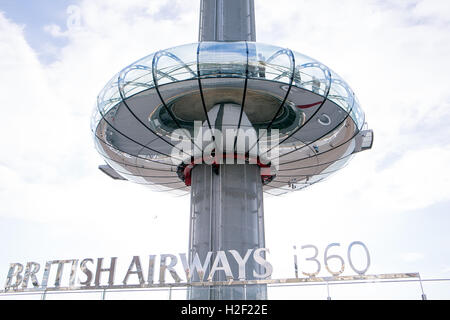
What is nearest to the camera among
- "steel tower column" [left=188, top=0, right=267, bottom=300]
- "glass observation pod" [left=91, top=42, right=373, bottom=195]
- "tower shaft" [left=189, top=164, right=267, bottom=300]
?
"glass observation pod" [left=91, top=42, right=373, bottom=195]

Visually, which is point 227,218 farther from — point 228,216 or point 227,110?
point 227,110

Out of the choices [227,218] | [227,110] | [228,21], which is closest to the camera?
[227,218]

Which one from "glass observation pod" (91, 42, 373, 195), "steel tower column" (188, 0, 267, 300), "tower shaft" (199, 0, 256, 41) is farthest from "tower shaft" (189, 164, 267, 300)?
"tower shaft" (199, 0, 256, 41)

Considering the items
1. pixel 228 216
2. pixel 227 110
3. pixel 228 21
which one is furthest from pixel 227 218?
pixel 228 21

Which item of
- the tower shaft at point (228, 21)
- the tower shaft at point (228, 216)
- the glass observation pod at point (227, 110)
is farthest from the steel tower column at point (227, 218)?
the tower shaft at point (228, 21)

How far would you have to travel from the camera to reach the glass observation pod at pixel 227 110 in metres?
14.8

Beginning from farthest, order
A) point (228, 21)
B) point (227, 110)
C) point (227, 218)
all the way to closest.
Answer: point (228, 21) < point (227, 110) < point (227, 218)

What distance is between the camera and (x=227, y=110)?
17156 millimetres

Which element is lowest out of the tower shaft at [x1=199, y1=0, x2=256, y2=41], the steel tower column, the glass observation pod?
the steel tower column

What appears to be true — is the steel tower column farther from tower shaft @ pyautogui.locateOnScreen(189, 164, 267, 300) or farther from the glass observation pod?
the glass observation pod

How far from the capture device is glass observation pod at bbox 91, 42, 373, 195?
48.5 feet

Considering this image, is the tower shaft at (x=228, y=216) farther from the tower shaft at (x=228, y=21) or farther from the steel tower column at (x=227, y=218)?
the tower shaft at (x=228, y=21)

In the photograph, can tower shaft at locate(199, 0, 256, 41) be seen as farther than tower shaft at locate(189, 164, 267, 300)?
Yes
